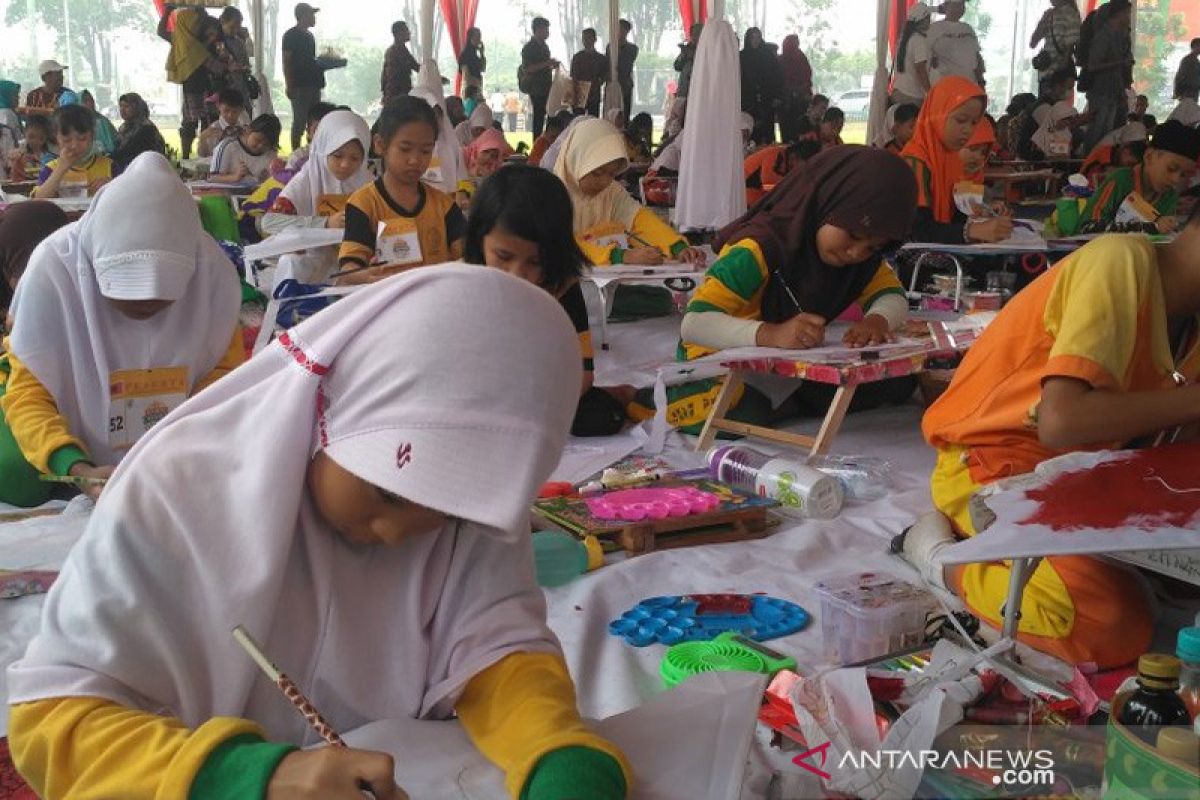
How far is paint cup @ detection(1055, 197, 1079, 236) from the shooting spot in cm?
616

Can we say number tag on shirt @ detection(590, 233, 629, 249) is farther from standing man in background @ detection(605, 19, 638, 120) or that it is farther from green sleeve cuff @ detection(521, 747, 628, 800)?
standing man in background @ detection(605, 19, 638, 120)

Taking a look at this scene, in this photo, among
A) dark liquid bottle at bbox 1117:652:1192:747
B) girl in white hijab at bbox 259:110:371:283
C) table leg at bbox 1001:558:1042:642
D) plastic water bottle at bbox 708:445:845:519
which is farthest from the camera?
girl in white hijab at bbox 259:110:371:283

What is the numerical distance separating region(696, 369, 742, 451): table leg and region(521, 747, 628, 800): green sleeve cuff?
8.31ft

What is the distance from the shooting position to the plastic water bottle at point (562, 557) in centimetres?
260

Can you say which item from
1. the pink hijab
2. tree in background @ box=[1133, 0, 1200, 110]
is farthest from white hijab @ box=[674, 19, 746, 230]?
tree in background @ box=[1133, 0, 1200, 110]

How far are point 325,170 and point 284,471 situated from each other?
5.09 meters

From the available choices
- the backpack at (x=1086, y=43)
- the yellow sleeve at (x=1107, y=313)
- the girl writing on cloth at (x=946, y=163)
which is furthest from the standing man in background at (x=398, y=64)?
the yellow sleeve at (x=1107, y=313)

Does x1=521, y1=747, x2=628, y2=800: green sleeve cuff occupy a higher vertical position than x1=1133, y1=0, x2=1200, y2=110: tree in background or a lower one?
lower

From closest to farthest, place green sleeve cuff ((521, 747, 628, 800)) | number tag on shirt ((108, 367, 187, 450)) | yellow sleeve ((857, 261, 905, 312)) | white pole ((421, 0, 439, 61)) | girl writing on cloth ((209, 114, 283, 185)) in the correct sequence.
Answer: green sleeve cuff ((521, 747, 628, 800)) → number tag on shirt ((108, 367, 187, 450)) → yellow sleeve ((857, 261, 905, 312)) → girl writing on cloth ((209, 114, 283, 185)) → white pole ((421, 0, 439, 61))

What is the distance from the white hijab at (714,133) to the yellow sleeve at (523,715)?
537cm

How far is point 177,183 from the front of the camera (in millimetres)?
2797

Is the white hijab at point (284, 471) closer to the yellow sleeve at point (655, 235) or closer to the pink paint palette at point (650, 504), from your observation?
the pink paint palette at point (650, 504)

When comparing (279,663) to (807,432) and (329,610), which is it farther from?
(807,432)

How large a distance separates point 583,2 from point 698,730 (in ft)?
52.4
